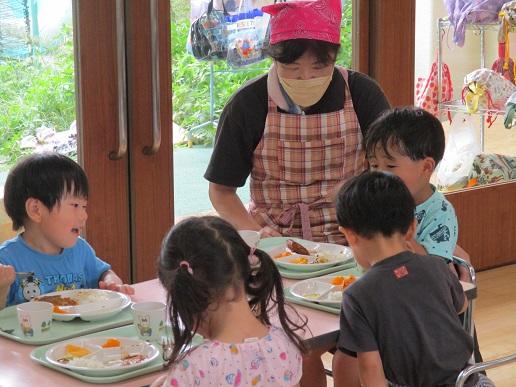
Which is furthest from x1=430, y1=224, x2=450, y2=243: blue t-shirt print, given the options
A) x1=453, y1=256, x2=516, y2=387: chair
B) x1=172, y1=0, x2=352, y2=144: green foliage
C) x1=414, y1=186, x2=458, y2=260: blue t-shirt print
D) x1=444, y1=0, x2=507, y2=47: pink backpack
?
x1=444, y1=0, x2=507, y2=47: pink backpack

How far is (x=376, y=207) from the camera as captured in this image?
7.12ft

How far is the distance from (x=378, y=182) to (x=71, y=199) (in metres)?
0.81

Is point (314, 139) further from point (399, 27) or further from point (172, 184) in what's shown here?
point (399, 27)

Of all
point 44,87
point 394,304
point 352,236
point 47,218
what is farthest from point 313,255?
point 44,87

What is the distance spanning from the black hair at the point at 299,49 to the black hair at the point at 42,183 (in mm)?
768

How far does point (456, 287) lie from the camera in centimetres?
224

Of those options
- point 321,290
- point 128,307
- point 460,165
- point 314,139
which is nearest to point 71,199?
point 128,307

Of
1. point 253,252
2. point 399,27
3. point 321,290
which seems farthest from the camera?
point 399,27

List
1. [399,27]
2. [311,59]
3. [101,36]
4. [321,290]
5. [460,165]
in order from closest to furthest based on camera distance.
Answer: [321,290] → [311,59] → [101,36] → [399,27] → [460,165]

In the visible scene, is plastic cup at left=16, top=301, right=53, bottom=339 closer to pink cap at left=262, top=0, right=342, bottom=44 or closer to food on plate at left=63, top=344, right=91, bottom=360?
food on plate at left=63, top=344, right=91, bottom=360

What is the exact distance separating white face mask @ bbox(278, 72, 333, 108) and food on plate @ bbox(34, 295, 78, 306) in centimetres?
103

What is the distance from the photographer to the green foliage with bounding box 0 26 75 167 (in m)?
3.45

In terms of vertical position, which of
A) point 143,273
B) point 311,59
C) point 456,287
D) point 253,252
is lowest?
point 143,273

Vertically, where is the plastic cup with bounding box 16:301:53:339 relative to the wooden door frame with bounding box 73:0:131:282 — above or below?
below
